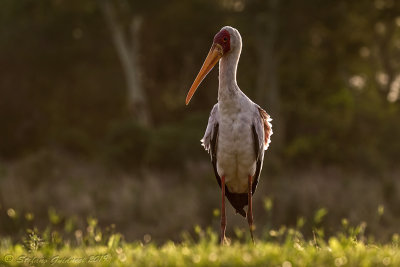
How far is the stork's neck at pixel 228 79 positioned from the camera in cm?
696

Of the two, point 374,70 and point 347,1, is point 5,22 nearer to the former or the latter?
point 347,1

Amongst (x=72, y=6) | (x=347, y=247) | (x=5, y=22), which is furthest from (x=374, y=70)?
(x=347, y=247)

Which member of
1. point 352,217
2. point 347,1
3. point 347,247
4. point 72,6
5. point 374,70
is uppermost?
point 72,6

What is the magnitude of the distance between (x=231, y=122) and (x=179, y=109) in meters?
20.4

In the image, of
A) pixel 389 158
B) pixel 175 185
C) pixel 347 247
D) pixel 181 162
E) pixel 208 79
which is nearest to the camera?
pixel 347 247

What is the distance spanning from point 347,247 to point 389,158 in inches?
748

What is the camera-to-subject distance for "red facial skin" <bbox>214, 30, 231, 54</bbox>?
7.04m

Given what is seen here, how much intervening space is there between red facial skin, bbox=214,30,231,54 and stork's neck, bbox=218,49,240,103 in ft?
0.26

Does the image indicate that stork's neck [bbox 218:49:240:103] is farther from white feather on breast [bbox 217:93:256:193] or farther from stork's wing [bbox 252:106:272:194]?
stork's wing [bbox 252:106:272:194]

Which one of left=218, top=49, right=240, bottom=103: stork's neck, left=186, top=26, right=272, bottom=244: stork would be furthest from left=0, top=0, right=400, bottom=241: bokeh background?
left=218, top=49, right=240, bottom=103: stork's neck

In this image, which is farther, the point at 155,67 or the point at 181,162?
the point at 155,67

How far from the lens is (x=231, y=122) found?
6992mm

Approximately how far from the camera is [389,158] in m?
23.5

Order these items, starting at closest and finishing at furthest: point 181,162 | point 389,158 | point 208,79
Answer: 1. point 181,162
2. point 389,158
3. point 208,79
